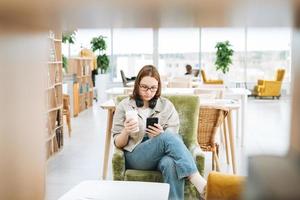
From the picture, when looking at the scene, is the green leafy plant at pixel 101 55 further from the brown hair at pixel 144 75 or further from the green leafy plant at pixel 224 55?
the brown hair at pixel 144 75

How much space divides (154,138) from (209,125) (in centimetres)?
84

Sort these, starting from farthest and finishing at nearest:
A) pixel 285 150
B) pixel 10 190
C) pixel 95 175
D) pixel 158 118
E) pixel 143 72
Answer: pixel 95 175
pixel 143 72
pixel 158 118
pixel 10 190
pixel 285 150

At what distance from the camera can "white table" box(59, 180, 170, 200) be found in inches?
75.0

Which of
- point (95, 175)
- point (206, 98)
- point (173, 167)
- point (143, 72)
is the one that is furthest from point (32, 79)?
point (206, 98)

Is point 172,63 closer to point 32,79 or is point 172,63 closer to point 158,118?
point 158,118

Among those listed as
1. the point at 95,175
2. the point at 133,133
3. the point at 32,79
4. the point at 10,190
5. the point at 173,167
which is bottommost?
the point at 95,175

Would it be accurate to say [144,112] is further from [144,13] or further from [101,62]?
[101,62]

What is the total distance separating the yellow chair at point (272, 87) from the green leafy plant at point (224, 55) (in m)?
1.48

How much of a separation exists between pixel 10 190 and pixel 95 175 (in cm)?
352

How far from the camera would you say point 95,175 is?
3805mm

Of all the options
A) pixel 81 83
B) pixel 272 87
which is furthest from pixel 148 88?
pixel 272 87

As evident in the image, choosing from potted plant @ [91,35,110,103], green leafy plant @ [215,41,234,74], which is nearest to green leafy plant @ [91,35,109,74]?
potted plant @ [91,35,110,103]

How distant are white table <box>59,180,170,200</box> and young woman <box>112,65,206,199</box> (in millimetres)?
405

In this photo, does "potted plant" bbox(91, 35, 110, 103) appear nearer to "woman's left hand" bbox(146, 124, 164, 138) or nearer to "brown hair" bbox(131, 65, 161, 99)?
"brown hair" bbox(131, 65, 161, 99)
